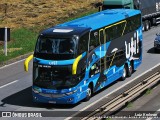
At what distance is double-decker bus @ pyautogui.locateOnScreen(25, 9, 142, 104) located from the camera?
69.4 ft

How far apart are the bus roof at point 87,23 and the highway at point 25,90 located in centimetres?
327

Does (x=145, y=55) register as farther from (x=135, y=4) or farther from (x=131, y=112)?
(x=131, y=112)

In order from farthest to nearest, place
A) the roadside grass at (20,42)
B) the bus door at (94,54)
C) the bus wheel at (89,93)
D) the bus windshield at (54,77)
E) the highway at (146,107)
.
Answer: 1. the roadside grass at (20,42)
2. the bus wheel at (89,93)
3. the bus door at (94,54)
4. the bus windshield at (54,77)
5. the highway at (146,107)

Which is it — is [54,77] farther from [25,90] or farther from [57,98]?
[25,90]

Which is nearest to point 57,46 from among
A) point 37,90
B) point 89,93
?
point 37,90

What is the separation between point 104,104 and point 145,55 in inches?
555

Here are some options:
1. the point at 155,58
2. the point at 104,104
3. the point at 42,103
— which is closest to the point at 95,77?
the point at 42,103

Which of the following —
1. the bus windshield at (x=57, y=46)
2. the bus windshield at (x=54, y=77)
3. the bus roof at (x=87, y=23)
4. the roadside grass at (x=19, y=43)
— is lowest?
the roadside grass at (x=19, y=43)

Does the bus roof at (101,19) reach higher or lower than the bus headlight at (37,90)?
higher

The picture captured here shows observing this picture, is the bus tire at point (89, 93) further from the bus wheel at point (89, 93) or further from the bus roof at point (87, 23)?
the bus roof at point (87, 23)

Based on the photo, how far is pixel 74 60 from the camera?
21000 millimetres

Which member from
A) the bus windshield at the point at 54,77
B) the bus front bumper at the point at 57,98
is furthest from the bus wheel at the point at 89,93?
the bus windshield at the point at 54,77

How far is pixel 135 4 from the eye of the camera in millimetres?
41250

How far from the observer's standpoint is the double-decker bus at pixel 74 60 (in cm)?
2114
